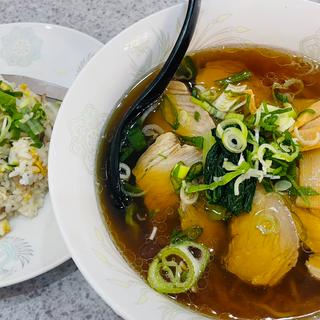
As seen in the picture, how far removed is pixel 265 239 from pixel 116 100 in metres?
0.57

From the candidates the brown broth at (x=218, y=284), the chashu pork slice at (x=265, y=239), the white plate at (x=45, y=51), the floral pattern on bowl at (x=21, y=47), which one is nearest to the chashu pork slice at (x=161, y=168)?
the brown broth at (x=218, y=284)

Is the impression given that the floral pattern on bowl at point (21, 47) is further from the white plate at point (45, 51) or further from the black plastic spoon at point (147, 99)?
the black plastic spoon at point (147, 99)

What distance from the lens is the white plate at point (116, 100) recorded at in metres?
1.20

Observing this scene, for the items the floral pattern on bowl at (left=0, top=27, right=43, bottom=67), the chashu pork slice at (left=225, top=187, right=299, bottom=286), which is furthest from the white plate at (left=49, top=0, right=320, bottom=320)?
the floral pattern on bowl at (left=0, top=27, right=43, bottom=67)

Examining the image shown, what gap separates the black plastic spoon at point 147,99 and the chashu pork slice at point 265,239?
1.09 ft

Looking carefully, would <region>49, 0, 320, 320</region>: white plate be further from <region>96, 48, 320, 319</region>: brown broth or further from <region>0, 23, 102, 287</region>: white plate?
<region>0, 23, 102, 287</region>: white plate

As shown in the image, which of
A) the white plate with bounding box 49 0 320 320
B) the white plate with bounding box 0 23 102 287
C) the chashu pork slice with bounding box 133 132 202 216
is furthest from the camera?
the white plate with bounding box 0 23 102 287

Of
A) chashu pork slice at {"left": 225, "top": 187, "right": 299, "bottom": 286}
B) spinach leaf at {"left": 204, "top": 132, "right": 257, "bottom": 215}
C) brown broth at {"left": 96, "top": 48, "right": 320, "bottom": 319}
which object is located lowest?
brown broth at {"left": 96, "top": 48, "right": 320, "bottom": 319}

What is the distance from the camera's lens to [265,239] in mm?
1252

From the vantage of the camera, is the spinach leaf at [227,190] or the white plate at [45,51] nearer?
the spinach leaf at [227,190]

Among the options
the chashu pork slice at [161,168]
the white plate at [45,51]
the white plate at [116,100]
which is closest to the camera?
the white plate at [116,100]

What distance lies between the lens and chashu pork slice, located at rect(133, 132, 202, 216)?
136 cm

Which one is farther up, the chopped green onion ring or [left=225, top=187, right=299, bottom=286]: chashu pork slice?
[left=225, top=187, right=299, bottom=286]: chashu pork slice

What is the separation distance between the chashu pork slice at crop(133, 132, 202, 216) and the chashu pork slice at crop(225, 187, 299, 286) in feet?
0.61
